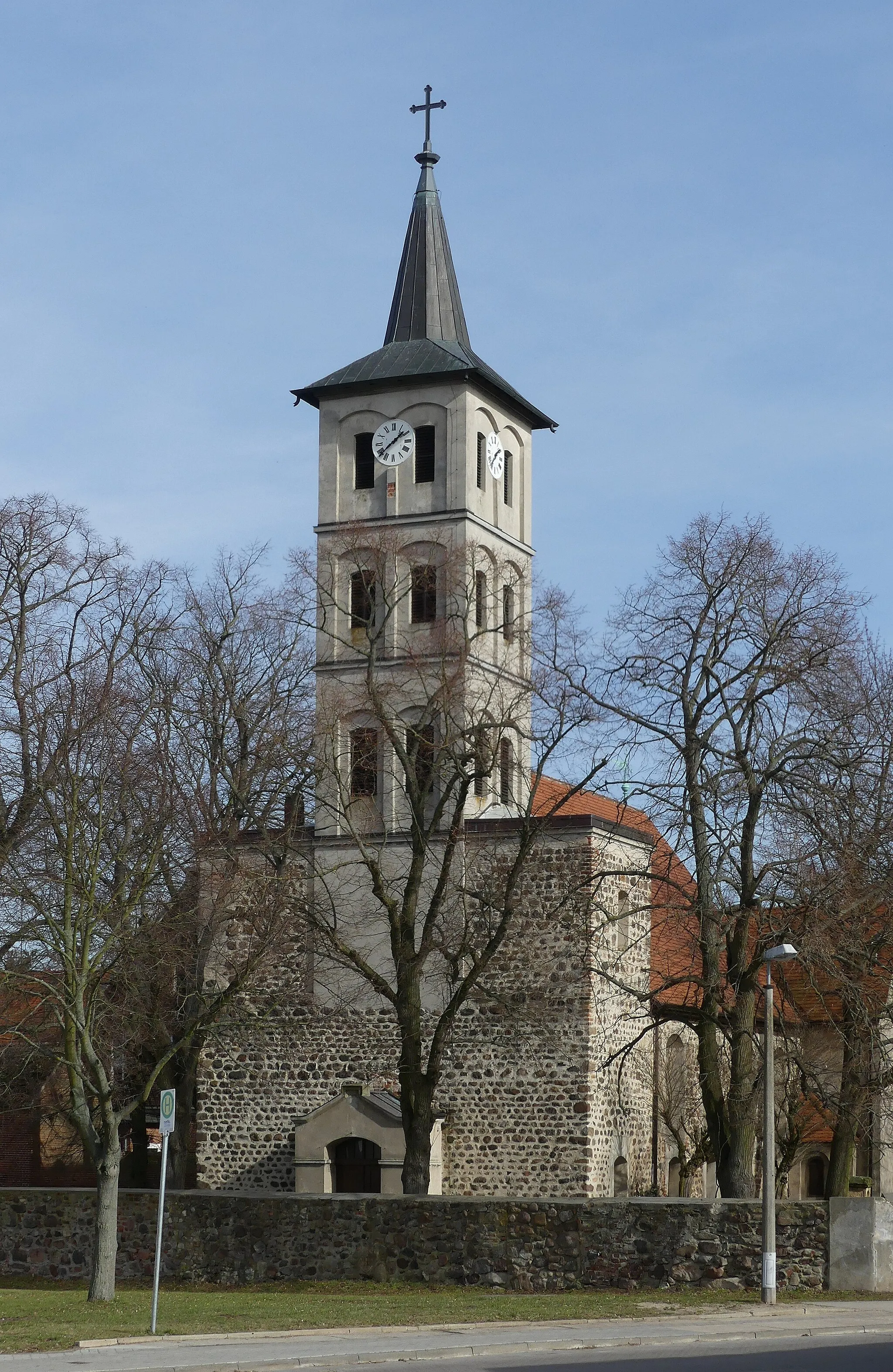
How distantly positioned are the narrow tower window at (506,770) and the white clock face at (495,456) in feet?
21.1

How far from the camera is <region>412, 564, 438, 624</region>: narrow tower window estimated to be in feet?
129

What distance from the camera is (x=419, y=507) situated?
40219 mm

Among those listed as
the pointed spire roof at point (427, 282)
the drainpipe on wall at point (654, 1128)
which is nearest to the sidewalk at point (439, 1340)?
the drainpipe on wall at point (654, 1128)

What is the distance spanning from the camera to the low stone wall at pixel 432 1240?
26109 millimetres

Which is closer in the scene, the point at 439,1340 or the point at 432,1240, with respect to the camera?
the point at 439,1340

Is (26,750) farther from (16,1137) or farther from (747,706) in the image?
(16,1137)

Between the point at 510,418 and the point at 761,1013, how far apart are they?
14417 millimetres

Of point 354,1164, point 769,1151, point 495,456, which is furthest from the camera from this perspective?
point 495,456

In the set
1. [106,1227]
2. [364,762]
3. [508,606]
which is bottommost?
[106,1227]

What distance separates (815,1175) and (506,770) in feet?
54.9

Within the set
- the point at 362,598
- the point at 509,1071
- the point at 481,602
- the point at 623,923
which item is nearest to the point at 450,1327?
the point at 509,1071

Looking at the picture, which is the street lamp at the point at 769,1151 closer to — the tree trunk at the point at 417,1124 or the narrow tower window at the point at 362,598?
the tree trunk at the point at 417,1124

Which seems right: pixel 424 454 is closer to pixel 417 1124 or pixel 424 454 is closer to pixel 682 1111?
pixel 682 1111

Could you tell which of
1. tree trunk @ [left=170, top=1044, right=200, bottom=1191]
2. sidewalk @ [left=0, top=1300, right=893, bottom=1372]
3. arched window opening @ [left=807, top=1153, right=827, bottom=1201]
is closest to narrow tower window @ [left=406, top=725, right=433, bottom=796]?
tree trunk @ [left=170, top=1044, right=200, bottom=1191]
